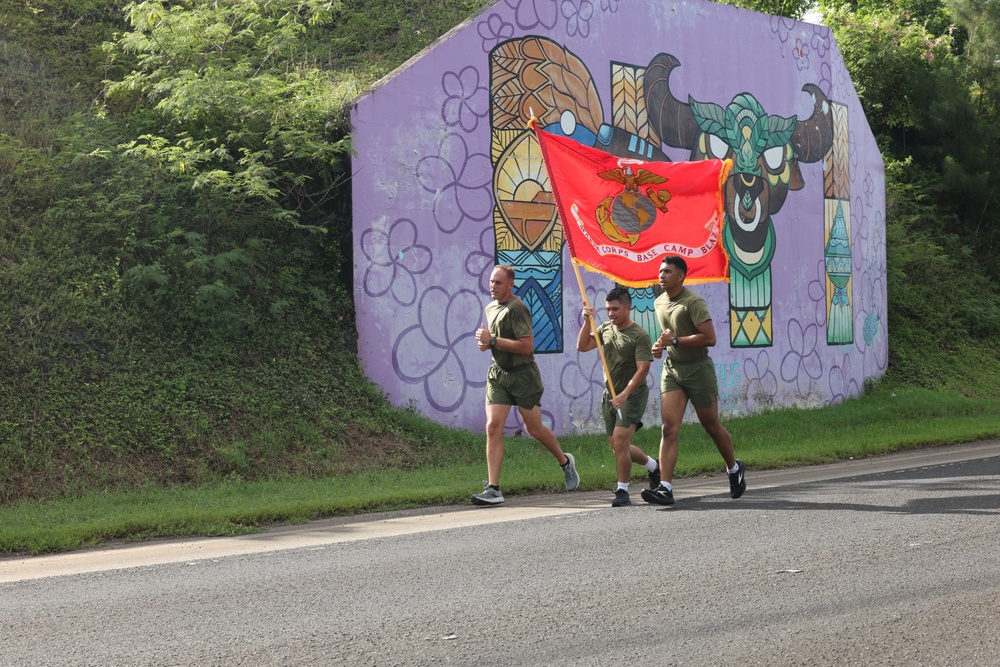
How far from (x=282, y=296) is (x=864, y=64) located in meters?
19.3

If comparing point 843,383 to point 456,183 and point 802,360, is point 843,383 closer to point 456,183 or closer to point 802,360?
point 802,360

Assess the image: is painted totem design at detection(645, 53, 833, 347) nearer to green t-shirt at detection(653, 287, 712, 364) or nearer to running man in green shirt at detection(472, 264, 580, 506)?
running man in green shirt at detection(472, 264, 580, 506)

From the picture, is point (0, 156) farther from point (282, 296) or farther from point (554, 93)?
point (554, 93)

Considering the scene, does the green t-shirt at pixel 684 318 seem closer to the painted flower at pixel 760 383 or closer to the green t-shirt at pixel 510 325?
the green t-shirt at pixel 510 325

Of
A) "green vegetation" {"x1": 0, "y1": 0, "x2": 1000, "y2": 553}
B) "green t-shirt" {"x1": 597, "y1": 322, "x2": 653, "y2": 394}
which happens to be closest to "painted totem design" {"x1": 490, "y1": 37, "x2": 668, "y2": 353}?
"green vegetation" {"x1": 0, "y1": 0, "x2": 1000, "y2": 553}

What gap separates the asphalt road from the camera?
5.01m

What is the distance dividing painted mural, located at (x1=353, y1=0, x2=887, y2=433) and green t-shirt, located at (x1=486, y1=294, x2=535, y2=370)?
448 centimetres

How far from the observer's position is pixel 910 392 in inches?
834

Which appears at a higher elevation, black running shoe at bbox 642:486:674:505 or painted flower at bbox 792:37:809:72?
painted flower at bbox 792:37:809:72

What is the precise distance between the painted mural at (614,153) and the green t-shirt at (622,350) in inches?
201

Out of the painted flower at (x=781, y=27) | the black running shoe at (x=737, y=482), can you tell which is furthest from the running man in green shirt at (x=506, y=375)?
the painted flower at (x=781, y=27)

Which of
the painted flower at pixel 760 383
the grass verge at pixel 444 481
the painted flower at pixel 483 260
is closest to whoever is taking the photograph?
the grass verge at pixel 444 481

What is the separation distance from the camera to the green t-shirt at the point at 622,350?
9750 millimetres

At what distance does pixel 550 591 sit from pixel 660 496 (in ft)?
11.2
